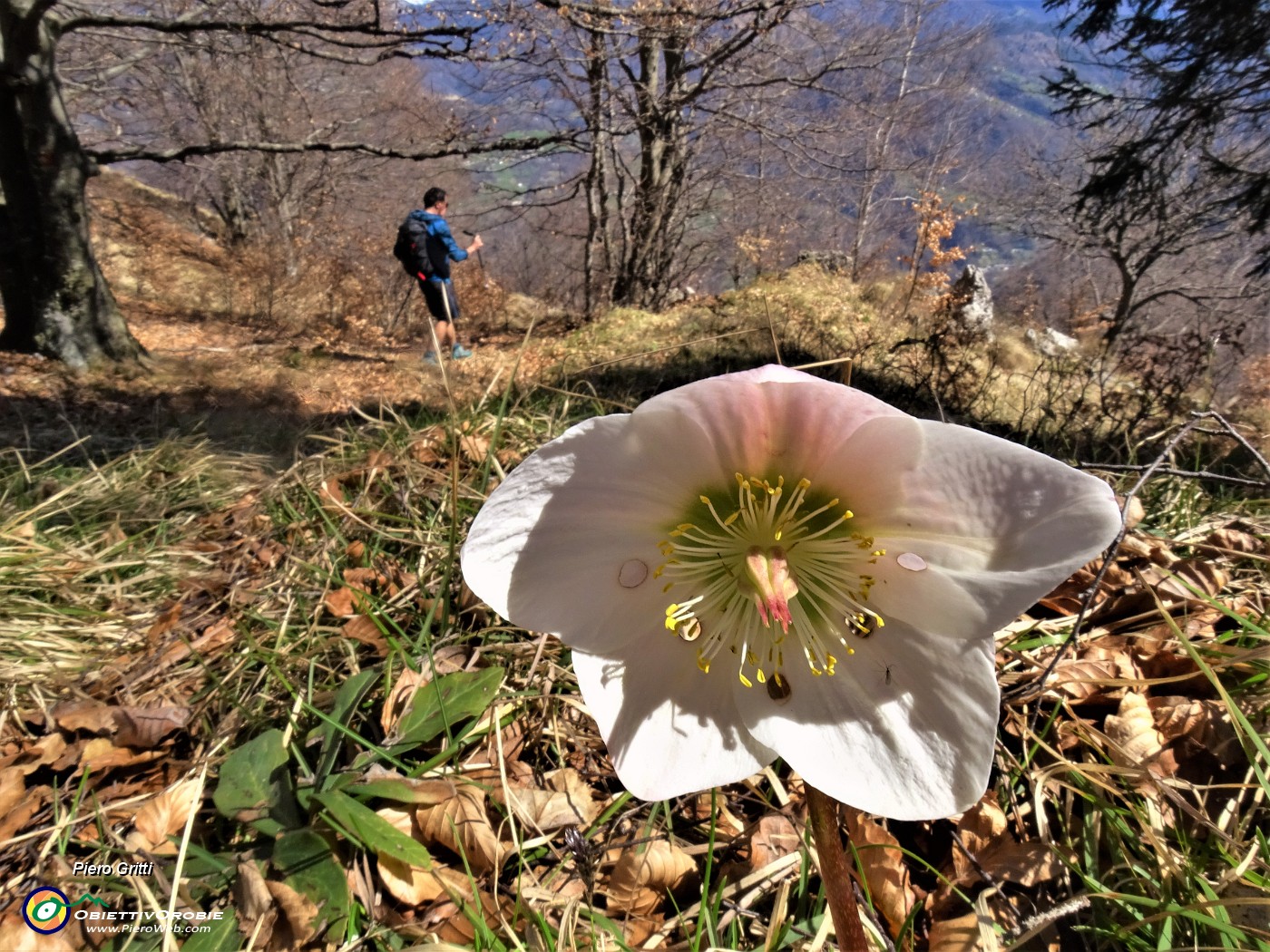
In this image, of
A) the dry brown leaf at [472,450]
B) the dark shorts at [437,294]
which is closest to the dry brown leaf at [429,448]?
the dry brown leaf at [472,450]

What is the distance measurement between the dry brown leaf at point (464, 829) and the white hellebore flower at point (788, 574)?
14.7 inches

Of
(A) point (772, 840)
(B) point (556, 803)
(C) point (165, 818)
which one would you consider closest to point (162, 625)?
(C) point (165, 818)

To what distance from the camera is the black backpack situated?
9438 millimetres

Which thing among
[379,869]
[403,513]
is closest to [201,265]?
[403,513]

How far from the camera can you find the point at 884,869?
101cm

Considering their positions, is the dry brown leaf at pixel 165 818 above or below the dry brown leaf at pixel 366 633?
below

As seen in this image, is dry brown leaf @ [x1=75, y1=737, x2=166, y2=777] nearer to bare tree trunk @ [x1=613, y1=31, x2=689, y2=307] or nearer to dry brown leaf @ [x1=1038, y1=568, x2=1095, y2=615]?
dry brown leaf @ [x1=1038, y1=568, x2=1095, y2=615]

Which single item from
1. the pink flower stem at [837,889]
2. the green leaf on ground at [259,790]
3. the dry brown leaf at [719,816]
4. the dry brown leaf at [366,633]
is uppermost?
the pink flower stem at [837,889]

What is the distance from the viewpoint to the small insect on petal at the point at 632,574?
0.93 metres

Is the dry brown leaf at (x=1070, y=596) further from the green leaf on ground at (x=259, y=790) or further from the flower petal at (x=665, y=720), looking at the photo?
the green leaf on ground at (x=259, y=790)

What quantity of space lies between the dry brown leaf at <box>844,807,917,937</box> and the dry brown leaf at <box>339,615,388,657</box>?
100cm

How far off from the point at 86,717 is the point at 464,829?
935mm

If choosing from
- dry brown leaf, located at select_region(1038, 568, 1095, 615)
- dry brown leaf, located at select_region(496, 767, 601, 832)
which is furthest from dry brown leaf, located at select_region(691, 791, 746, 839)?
dry brown leaf, located at select_region(1038, 568, 1095, 615)

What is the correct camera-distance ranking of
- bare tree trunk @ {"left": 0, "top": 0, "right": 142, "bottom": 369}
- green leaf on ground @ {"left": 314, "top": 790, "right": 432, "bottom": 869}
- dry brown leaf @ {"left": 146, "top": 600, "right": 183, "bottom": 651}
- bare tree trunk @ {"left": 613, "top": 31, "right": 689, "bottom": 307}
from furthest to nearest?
bare tree trunk @ {"left": 613, "top": 31, "right": 689, "bottom": 307} → bare tree trunk @ {"left": 0, "top": 0, "right": 142, "bottom": 369} → dry brown leaf @ {"left": 146, "top": 600, "right": 183, "bottom": 651} → green leaf on ground @ {"left": 314, "top": 790, "right": 432, "bottom": 869}
